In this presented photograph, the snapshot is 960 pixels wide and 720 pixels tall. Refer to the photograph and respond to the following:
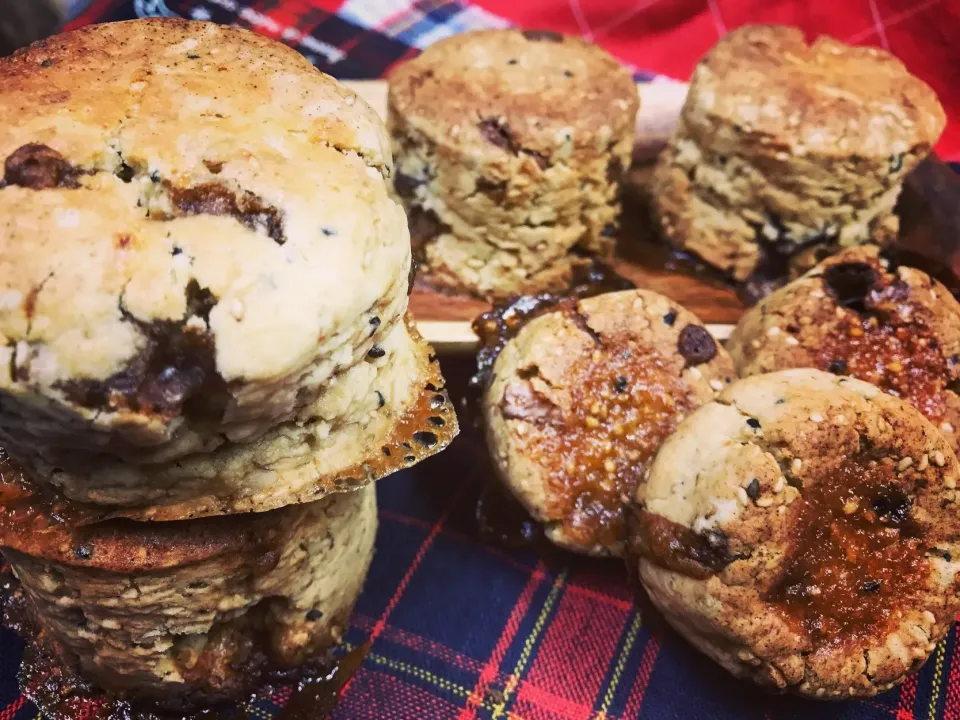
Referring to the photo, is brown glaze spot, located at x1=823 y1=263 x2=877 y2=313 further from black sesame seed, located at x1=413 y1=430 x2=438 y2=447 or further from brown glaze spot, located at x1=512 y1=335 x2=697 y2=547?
black sesame seed, located at x1=413 y1=430 x2=438 y2=447

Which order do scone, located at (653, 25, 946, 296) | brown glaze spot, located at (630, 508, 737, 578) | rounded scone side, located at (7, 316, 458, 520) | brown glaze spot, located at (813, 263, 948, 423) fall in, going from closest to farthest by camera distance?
rounded scone side, located at (7, 316, 458, 520) < brown glaze spot, located at (630, 508, 737, 578) < brown glaze spot, located at (813, 263, 948, 423) < scone, located at (653, 25, 946, 296)

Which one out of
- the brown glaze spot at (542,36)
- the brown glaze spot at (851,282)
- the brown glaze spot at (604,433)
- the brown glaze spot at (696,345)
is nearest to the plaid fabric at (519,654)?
the brown glaze spot at (604,433)

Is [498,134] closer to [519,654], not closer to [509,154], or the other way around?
[509,154]

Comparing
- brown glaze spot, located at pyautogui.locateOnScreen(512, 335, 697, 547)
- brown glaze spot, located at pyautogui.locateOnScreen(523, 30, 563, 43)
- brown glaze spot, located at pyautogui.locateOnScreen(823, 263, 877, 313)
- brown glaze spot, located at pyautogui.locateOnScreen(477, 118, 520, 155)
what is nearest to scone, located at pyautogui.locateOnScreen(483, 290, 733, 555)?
brown glaze spot, located at pyautogui.locateOnScreen(512, 335, 697, 547)

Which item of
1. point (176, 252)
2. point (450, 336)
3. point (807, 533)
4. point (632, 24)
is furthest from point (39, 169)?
point (632, 24)

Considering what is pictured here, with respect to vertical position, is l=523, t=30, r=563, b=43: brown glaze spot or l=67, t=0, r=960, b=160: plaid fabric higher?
l=523, t=30, r=563, b=43: brown glaze spot
